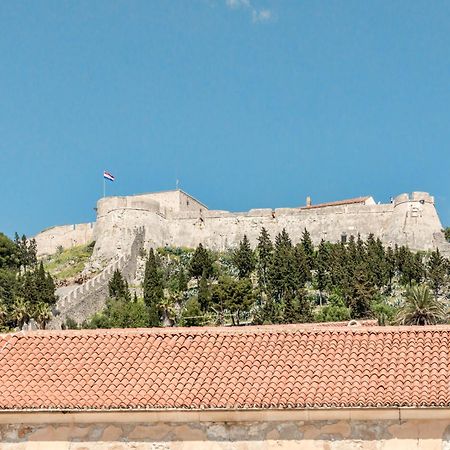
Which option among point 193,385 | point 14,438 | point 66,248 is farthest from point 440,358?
point 66,248

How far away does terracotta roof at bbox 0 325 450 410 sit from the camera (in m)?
13.6

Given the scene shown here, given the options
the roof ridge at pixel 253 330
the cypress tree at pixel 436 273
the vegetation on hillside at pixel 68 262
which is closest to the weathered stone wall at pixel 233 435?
the roof ridge at pixel 253 330

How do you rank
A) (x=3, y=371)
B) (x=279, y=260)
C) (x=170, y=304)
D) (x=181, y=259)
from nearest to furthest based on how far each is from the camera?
1. (x=3, y=371)
2. (x=170, y=304)
3. (x=279, y=260)
4. (x=181, y=259)

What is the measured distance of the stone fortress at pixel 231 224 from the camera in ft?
309

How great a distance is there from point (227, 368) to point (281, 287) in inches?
2337

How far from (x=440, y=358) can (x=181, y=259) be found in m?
80.1

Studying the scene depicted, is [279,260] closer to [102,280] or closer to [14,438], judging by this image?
[102,280]

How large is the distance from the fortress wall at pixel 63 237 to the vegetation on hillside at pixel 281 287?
59.2 feet

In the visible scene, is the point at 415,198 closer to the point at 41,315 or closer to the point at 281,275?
the point at 281,275

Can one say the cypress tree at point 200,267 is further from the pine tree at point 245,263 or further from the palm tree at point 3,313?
the palm tree at point 3,313

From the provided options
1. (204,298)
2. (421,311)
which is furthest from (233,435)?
(204,298)

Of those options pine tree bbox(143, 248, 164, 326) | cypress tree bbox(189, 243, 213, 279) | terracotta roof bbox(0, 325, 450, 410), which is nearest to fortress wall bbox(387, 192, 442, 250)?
cypress tree bbox(189, 243, 213, 279)

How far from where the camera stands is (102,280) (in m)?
81.6

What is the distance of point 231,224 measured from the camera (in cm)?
10131
